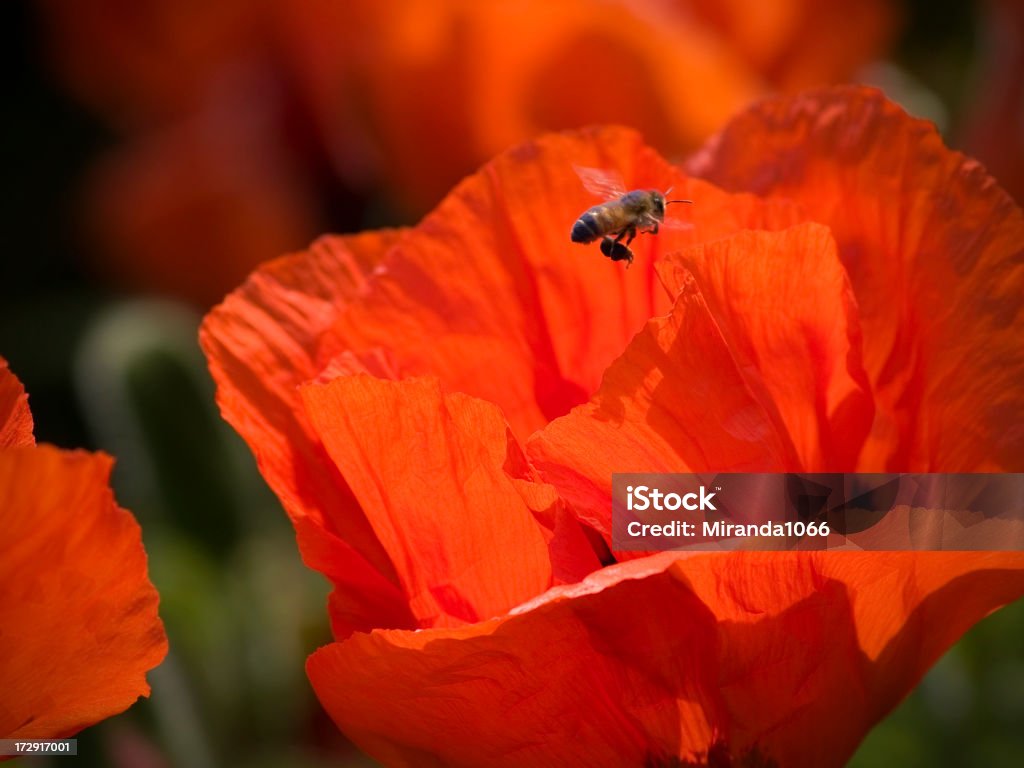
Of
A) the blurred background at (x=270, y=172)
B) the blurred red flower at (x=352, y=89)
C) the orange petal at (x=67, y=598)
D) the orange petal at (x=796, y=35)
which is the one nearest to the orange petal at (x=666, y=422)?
the orange petal at (x=67, y=598)

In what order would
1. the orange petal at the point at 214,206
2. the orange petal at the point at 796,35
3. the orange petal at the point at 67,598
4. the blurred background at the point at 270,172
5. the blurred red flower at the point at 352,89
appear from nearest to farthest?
the orange petal at the point at 67,598, the blurred background at the point at 270,172, the blurred red flower at the point at 352,89, the orange petal at the point at 796,35, the orange petal at the point at 214,206

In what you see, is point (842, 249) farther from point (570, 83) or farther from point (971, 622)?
point (570, 83)

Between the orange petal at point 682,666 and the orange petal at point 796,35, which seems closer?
the orange petal at point 682,666

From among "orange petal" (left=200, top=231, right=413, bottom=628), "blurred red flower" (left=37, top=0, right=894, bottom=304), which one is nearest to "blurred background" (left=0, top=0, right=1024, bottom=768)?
"blurred red flower" (left=37, top=0, right=894, bottom=304)

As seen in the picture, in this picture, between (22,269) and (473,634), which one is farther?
(22,269)

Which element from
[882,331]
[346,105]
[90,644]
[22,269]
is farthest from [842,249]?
[22,269]

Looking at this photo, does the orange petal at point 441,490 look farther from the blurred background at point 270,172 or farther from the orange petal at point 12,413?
the blurred background at point 270,172

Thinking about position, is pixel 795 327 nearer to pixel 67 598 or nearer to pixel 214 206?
pixel 67 598
